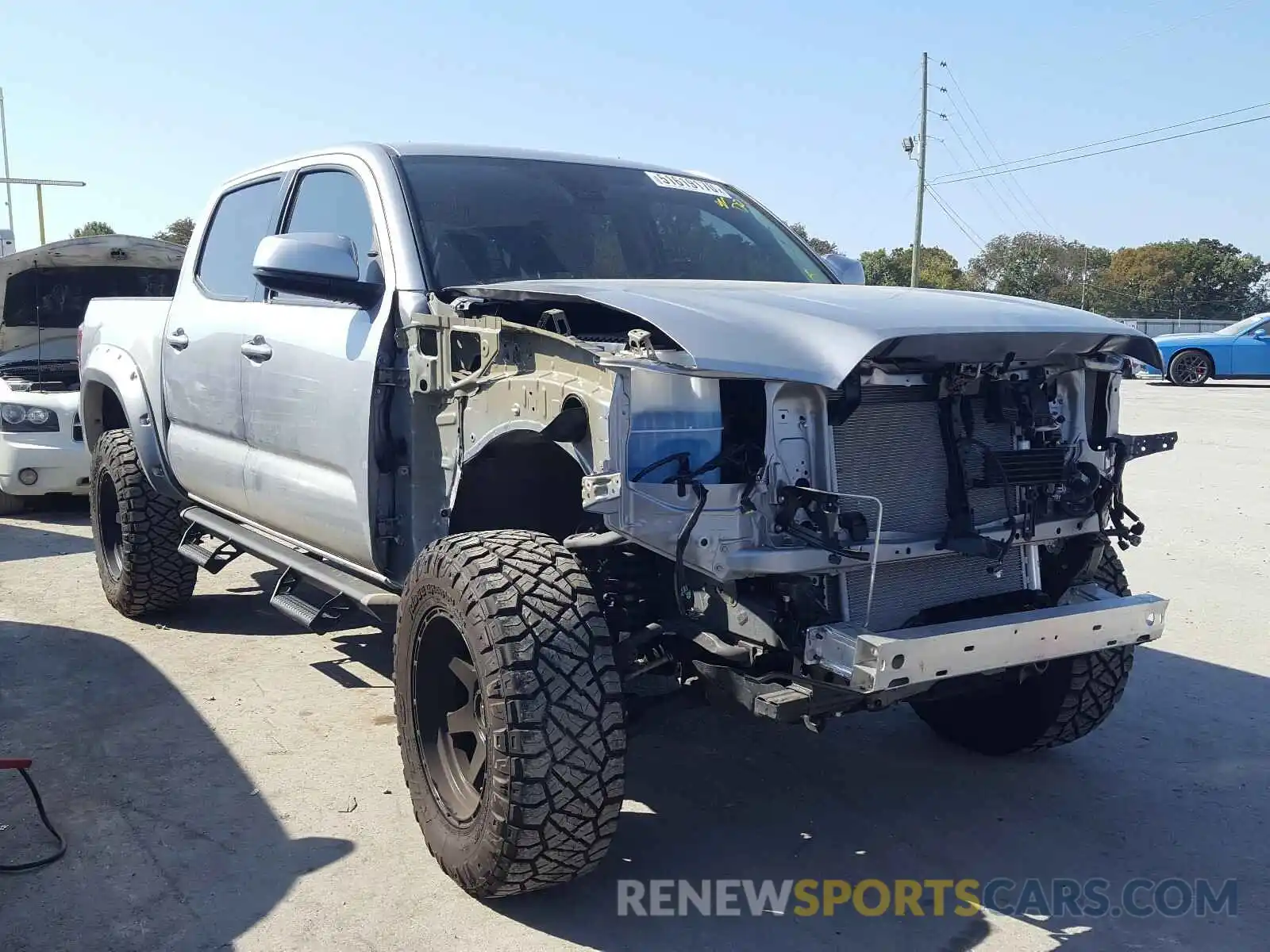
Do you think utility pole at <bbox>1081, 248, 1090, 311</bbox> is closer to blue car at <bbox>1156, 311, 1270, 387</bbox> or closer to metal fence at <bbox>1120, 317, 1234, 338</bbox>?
metal fence at <bbox>1120, 317, 1234, 338</bbox>

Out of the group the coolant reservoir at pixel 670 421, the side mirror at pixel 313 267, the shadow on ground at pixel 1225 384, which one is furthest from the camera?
the shadow on ground at pixel 1225 384

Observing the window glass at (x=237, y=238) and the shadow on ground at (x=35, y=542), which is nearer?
the window glass at (x=237, y=238)

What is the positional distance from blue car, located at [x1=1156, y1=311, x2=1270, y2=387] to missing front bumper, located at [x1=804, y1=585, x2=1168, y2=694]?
19.4 meters

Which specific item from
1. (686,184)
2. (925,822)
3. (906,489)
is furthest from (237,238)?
(925,822)

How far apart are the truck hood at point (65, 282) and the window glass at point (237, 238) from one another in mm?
4217

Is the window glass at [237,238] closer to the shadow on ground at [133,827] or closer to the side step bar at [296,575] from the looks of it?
the side step bar at [296,575]

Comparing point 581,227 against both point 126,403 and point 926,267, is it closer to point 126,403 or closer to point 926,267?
point 126,403

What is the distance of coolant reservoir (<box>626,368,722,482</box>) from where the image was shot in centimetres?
278

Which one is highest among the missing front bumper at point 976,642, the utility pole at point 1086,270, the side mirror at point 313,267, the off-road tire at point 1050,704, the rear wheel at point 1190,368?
→ the utility pole at point 1086,270

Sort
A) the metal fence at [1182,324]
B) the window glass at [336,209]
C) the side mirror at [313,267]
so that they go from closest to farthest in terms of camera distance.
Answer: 1. the side mirror at [313,267]
2. the window glass at [336,209]
3. the metal fence at [1182,324]

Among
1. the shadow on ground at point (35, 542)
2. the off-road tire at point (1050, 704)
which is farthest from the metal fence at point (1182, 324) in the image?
the off-road tire at point (1050, 704)

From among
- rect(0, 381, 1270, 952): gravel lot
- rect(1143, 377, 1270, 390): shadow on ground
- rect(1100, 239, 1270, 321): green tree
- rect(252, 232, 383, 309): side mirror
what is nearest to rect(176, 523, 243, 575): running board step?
rect(0, 381, 1270, 952): gravel lot

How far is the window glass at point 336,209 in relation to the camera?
4074mm

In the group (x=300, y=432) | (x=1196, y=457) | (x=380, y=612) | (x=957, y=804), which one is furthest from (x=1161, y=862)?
(x=1196, y=457)
